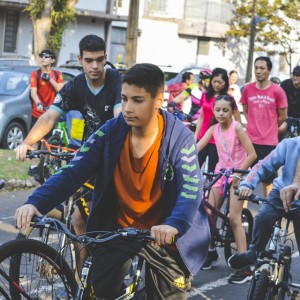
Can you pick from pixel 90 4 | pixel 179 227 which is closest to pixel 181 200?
pixel 179 227

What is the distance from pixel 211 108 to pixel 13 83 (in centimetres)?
695

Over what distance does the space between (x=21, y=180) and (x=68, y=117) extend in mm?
2352

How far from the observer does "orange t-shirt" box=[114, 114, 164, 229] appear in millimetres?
4441

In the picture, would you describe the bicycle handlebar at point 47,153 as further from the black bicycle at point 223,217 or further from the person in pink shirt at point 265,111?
the person in pink shirt at point 265,111

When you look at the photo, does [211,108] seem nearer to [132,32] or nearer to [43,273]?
[43,273]

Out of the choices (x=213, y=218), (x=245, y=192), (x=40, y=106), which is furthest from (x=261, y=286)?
(x=40, y=106)

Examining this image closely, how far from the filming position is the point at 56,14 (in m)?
30.4

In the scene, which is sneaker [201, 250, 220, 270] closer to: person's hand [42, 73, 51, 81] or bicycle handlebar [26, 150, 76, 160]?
bicycle handlebar [26, 150, 76, 160]

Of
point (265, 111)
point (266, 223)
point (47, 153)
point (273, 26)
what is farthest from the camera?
point (273, 26)

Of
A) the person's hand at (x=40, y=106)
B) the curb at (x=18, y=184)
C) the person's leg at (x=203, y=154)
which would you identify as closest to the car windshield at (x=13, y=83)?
the person's hand at (x=40, y=106)

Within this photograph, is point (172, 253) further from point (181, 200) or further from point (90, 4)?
point (90, 4)

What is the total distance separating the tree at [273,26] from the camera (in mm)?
43844

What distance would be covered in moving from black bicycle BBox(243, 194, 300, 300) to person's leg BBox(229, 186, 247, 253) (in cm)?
207

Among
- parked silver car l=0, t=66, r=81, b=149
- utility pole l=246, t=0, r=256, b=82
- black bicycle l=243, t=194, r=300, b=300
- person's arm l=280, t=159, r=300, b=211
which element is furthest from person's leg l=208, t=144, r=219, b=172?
utility pole l=246, t=0, r=256, b=82
